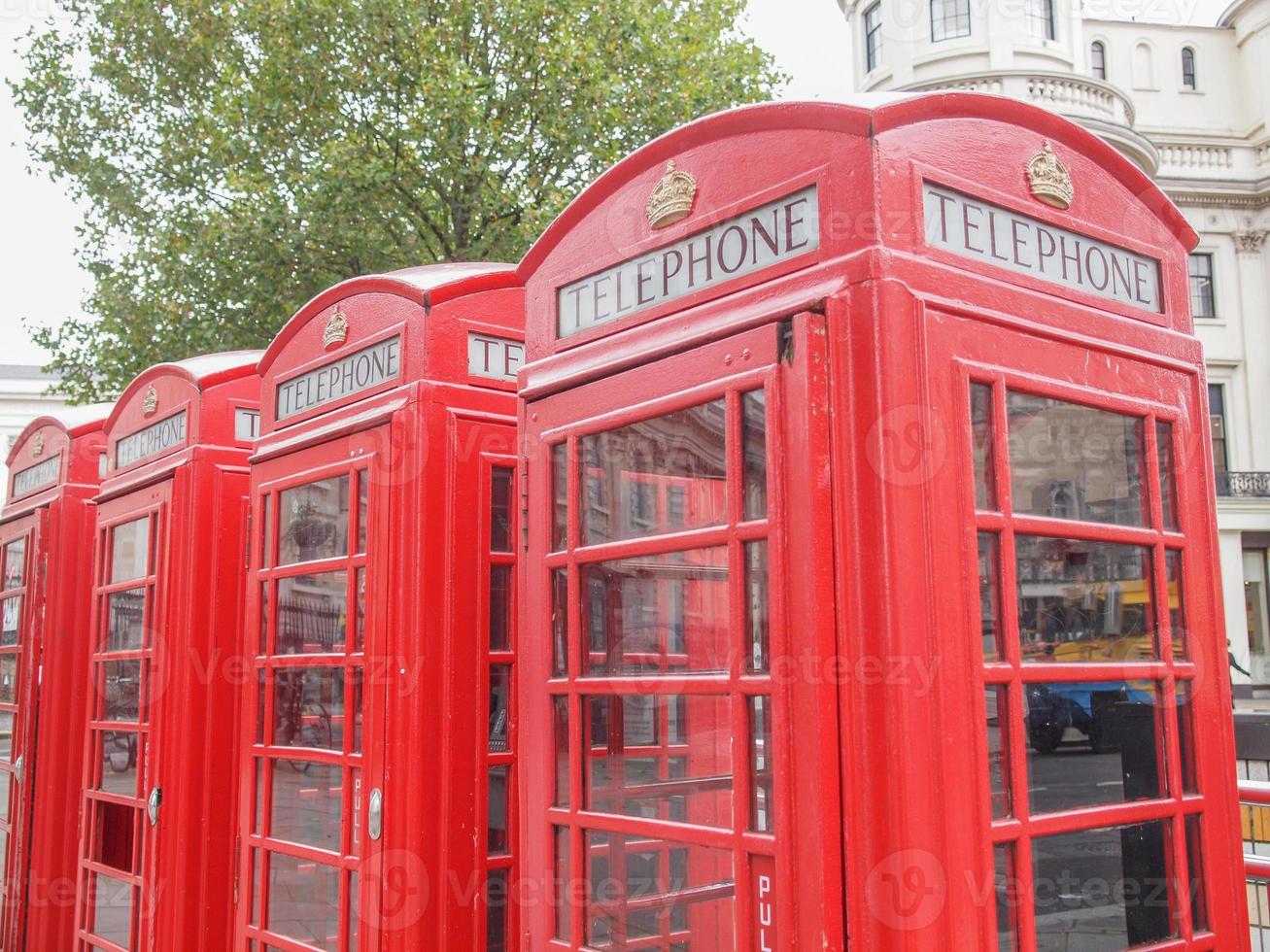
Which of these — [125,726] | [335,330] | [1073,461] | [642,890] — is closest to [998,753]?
[1073,461]

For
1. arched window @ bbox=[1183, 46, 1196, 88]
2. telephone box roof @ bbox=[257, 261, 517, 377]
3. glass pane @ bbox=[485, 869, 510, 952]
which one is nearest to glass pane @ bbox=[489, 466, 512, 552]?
telephone box roof @ bbox=[257, 261, 517, 377]

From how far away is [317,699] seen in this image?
417 cm

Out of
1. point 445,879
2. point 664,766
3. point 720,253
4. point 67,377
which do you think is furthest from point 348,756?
point 67,377

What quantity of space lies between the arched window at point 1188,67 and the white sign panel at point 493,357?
86.1ft

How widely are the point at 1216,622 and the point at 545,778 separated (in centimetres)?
168

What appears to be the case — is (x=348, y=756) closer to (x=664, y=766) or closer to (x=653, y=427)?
(x=664, y=766)

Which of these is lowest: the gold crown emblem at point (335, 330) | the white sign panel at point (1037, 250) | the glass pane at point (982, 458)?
the glass pane at point (982, 458)

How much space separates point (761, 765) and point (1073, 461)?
0.95m

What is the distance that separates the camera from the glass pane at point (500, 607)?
404 cm

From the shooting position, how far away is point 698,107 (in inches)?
446

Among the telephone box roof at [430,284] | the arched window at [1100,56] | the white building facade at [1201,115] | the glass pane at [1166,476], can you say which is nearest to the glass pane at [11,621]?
the telephone box roof at [430,284]

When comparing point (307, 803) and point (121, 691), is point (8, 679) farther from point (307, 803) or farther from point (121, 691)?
point (307, 803)

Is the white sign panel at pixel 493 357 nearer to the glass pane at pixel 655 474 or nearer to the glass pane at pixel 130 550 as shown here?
the glass pane at pixel 655 474

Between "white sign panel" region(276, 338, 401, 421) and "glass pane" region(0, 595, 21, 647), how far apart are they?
3.19 metres
